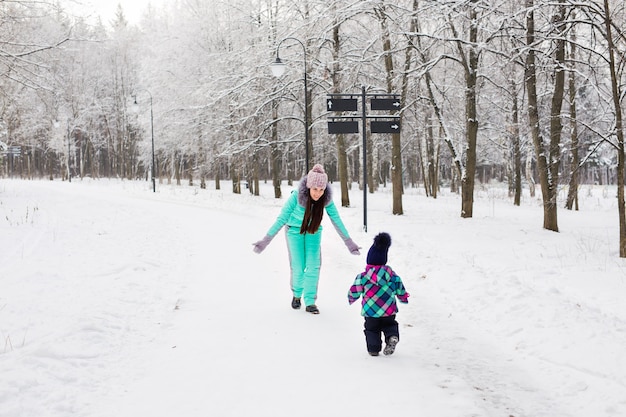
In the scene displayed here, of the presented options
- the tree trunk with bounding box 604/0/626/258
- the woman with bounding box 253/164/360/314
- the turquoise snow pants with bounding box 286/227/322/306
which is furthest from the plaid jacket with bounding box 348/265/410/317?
the tree trunk with bounding box 604/0/626/258

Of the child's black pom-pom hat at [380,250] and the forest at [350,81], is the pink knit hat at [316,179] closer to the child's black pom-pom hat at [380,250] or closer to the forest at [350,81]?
the child's black pom-pom hat at [380,250]

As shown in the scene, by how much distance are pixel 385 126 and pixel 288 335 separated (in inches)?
386

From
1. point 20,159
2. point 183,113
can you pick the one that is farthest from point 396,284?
point 20,159

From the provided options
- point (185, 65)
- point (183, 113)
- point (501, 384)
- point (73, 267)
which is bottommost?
point (501, 384)

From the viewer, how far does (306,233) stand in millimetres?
6246

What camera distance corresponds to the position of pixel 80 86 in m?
50.5

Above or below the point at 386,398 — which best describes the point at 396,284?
above

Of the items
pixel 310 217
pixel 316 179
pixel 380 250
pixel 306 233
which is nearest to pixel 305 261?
pixel 306 233

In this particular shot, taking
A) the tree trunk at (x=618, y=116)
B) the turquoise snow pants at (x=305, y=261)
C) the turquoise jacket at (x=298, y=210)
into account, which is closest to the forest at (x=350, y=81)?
the tree trunk at (x=618, y=116)

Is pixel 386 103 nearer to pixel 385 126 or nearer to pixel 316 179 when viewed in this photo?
pixel 385 126

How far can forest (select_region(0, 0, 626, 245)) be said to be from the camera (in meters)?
11.5

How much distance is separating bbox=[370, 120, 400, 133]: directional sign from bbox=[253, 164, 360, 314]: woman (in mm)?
7996

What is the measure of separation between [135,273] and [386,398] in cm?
545

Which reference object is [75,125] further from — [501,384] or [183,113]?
[501,384]
